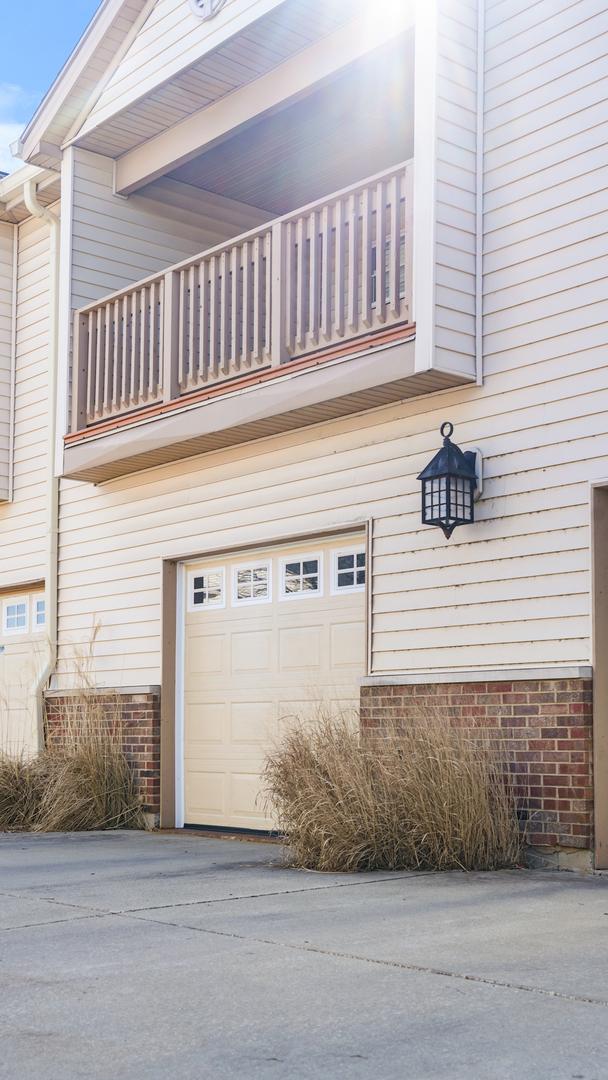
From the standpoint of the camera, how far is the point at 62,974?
4438 millimetres

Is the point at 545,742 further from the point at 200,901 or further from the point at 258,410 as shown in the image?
the point at 258,410

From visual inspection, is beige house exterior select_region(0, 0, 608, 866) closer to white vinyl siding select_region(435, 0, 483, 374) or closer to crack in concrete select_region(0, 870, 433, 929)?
white vinyl siding select_region(435, 0, 483, 374)

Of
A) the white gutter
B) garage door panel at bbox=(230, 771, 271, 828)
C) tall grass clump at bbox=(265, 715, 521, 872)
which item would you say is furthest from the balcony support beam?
garage door panel at bbox=(230, 771, 271, 828)

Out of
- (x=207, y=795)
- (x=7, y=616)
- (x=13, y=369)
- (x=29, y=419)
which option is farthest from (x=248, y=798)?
(x=13, y=369)

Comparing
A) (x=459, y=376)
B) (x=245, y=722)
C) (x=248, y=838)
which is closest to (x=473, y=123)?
(x=459, y=376)

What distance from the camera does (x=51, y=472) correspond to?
12172 millimetres

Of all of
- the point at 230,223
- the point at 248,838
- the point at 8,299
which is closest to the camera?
the point at 248,838

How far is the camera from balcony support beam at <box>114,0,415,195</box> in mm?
8867

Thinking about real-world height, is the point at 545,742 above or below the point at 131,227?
below

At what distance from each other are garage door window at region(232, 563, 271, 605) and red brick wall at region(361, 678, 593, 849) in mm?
2355

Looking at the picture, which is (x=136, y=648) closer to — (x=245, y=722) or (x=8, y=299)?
(x=245, y=722)

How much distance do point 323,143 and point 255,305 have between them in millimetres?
2510

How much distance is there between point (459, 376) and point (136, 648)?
4.41 meters

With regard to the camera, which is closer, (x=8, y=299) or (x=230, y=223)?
(x=230, y=223)
